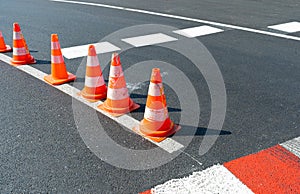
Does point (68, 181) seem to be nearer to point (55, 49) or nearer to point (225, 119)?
point (225, 119)

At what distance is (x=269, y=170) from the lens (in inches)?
125

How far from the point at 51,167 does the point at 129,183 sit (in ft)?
2.82

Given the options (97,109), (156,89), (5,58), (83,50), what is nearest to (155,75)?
(156,89)

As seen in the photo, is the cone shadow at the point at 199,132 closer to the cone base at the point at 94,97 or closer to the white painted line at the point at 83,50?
the cone base at the point at 94,97

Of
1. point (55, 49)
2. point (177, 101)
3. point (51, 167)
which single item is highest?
point (55, 49)

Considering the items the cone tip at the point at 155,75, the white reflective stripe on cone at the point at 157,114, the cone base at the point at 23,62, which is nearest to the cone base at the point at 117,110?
the white reflective stripe on cone at the point at 157,114

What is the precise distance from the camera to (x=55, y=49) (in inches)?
212

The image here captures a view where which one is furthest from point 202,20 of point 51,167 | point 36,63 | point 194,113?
point 51,167

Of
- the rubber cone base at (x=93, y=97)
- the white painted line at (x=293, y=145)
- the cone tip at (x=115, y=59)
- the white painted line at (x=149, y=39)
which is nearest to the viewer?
the white painted line at (x=293, y=145)

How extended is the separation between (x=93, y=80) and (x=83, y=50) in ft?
8.71

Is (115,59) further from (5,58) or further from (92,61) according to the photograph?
(5,58)

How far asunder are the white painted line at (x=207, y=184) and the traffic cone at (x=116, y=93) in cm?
161

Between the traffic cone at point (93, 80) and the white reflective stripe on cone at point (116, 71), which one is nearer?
the white reflective stripe on cone at point (116, 71)

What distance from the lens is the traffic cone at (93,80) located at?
4.74m
